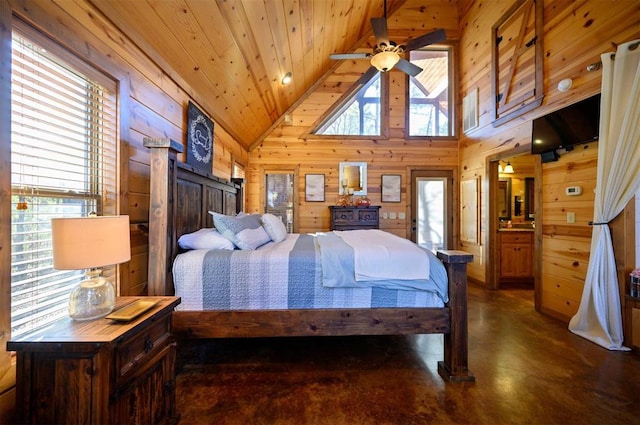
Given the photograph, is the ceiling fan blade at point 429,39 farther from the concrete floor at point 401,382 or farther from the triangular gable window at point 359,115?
the concrete floor at point 401,382

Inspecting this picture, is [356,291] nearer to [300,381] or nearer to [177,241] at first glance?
[300,381]

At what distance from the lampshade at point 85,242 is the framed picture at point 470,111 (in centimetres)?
506

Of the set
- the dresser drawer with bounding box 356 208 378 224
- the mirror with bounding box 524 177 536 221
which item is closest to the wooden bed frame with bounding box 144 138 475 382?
the dresser drawer with bounding box 356 208 378 224

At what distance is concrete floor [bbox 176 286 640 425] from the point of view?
59.2 inches

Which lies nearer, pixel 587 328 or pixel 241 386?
pixel 241 386

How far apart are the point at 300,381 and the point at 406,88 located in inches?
203

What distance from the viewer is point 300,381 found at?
1.79 metres

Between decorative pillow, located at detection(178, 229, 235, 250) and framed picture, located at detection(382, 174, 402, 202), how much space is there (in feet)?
11.8

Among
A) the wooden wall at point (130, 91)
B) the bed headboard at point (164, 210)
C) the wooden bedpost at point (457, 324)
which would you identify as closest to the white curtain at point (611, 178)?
the wooden bedpost at point (457, 324)

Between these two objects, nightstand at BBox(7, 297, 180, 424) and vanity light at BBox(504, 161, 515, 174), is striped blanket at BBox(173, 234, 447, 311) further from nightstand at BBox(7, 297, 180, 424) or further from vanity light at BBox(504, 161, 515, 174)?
vanity light at BBox(504, 161, 515, 174)

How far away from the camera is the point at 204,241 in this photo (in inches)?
77.9

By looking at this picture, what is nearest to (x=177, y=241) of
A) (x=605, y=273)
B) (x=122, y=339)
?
(x=122, y=339)

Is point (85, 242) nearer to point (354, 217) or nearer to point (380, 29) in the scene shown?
point (380, 29)

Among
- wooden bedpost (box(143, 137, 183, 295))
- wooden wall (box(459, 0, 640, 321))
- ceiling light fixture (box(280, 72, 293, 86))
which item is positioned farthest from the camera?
ceiling light fixture (box(280, 72, 293, 86))
